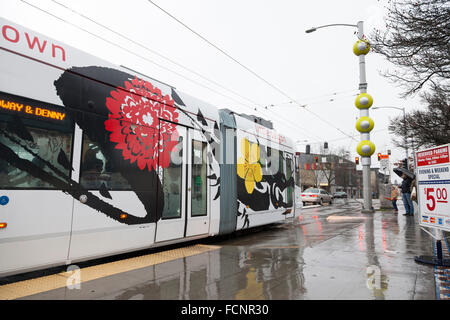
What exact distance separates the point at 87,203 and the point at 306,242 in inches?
219

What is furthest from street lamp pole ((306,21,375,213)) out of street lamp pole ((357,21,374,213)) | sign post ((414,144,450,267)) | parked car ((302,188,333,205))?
sign post ((414,144,450,267))

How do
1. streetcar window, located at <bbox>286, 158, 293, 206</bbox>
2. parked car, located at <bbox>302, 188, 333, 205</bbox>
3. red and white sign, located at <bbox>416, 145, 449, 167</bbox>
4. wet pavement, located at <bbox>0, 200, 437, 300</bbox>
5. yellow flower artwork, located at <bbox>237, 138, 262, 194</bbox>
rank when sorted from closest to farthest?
wet pavement, located at <bbox>0, 200, 437, 300</bbox> → red and white sign, located at <bbox>416, 145, 449, 167</bbox> → yellow flower artwork, located at <bbox>237, 138, 262, 194</bbox> → streetcar window, located at <bbox>286, 158, 293, 206</bbox> → parked car, located at <bbox>302, 188, 333, 205</bbox>

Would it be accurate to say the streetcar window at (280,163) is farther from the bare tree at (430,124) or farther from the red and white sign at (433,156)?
the bare tree at (430,124)

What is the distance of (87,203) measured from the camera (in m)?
4.55

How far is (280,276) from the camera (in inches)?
185

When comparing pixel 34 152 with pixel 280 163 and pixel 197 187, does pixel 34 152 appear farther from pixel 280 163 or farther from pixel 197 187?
pixel 280 163

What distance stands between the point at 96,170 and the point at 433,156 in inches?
243

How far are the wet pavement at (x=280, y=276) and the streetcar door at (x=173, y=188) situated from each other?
0.63 m

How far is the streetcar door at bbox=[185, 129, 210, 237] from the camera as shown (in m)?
6.53

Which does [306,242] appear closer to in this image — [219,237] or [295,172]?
[219,237]

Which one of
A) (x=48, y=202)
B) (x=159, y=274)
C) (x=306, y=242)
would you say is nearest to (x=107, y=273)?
(x=159, y=274)

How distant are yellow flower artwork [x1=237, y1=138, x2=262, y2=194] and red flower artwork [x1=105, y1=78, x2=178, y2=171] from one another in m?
2.76

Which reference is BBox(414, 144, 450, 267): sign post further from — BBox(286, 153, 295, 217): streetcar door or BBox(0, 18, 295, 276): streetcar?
BBox(286, 153, 295, 217): streetcar door

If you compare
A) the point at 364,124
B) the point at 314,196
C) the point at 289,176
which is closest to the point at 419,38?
the point at 289,176
